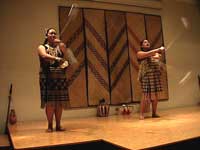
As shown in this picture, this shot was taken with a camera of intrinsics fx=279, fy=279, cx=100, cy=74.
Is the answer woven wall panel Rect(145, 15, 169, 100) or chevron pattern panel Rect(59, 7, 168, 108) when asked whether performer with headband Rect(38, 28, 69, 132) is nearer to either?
chevron pattern panel Rect(59, 7, 168, 108)

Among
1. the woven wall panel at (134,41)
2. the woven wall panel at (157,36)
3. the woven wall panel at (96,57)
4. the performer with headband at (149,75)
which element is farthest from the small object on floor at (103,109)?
the woven wall panel at (157,36)

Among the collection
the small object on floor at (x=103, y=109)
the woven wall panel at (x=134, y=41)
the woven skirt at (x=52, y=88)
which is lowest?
the small object on floor at (x=103, y=109)

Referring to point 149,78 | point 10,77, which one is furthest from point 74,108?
point 149,78

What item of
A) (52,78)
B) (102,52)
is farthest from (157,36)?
(52,78)

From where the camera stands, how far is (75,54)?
537cm

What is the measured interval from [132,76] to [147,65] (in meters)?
1.54

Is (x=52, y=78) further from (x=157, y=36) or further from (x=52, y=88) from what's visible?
(x=157, y=36)

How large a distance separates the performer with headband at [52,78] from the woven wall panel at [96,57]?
6.59 feet

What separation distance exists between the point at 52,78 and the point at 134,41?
121 inches

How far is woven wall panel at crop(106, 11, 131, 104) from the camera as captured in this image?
18.8 ft

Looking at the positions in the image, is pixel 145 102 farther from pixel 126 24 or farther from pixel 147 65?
pixel 126 24

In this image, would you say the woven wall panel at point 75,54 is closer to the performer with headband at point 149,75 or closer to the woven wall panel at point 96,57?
the woven wall panel at point 96,57

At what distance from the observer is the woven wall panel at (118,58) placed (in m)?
5.73

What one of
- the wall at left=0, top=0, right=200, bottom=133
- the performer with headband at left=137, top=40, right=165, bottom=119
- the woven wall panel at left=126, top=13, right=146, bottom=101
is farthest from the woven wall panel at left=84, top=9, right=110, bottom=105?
the performer with headband at left=137, top=40, right=165, bottom=119
